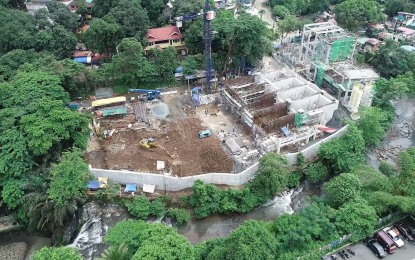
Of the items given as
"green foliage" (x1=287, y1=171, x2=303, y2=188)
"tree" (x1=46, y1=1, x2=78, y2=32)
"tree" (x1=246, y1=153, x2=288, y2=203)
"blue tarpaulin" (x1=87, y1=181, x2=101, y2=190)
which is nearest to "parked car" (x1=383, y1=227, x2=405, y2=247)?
"tree" (x1=246, y1=153, x2=288, y2=203)

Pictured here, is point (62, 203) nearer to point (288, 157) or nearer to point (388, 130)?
point (288, 157)

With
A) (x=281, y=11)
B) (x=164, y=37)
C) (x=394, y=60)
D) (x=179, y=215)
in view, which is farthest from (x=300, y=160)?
(x=281, y=11)

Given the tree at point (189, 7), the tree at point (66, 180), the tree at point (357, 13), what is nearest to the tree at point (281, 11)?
the tree at point (357, 13)

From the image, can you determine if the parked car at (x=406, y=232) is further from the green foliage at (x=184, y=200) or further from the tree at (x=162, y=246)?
the green foliage at (x=184, y=200)

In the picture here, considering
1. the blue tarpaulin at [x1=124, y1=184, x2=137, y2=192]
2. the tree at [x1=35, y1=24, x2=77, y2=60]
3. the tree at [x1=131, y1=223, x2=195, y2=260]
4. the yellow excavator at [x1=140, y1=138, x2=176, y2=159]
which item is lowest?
the blue tarpaulin at [x1=124, y1=184, x2=137, y2=192]

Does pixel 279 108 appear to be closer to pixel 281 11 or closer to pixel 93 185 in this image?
pixel 93 185

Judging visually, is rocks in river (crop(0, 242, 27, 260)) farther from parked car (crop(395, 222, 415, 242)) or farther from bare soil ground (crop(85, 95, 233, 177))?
parked car (crop(395, 222, 415, 242))

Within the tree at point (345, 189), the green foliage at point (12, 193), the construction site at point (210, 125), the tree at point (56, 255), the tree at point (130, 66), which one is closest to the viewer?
the tree at point (56, 255)
